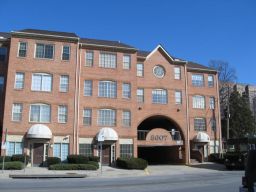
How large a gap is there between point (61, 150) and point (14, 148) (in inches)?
187

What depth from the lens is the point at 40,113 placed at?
125 feet

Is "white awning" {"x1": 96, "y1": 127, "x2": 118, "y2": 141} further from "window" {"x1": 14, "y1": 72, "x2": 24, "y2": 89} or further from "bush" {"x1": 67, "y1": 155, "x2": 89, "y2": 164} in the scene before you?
"window" {"x1": 14, "y1": 72, "x2": 24, "y2": 89}

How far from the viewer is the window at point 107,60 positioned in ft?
136

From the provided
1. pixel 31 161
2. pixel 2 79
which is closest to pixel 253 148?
pixel 31 161

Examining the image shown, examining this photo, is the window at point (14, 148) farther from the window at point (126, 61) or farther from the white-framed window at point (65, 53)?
the window at point (126, 61)

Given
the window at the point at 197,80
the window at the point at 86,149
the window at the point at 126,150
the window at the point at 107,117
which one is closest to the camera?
the window at the point at 86,149

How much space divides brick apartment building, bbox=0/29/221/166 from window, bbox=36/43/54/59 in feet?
0.34

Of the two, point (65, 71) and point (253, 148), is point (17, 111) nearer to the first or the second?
point (65, 71)

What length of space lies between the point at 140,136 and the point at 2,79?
1721 cm

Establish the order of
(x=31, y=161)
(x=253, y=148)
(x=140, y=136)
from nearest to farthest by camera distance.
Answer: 1. (x=253, y=148)
2. (x=31, y=161)
3. (x=140, y=136)

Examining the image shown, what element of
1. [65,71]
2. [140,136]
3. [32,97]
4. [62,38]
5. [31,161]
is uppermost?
[62,38]

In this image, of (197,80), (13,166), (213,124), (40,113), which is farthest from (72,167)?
(213,124)

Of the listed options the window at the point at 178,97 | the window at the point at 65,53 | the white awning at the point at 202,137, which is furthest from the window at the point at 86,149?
the white awning at the point at 202,137

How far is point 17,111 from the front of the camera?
37.4 meters
